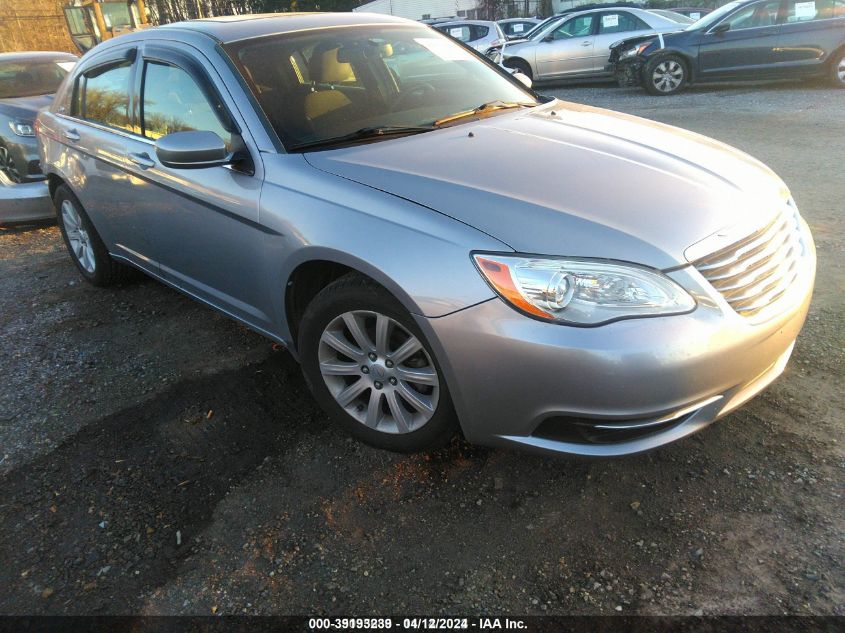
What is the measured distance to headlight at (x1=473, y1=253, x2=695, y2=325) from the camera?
2045 millimetres

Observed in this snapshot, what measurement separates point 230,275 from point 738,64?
10611 mm

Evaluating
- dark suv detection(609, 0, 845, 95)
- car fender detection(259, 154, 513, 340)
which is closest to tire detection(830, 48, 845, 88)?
dark suv detection(609, 0, 845, 95)

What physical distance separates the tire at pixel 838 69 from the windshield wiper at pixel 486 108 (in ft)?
30.6

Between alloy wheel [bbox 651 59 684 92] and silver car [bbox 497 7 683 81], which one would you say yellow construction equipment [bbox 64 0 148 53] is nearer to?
silver car [bbox 497 7 683 81]

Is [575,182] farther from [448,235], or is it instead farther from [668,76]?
[668,76]

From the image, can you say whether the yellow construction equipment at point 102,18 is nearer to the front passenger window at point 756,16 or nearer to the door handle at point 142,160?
the front passenger window at point 756,16

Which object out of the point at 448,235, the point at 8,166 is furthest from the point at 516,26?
the point at 448,235

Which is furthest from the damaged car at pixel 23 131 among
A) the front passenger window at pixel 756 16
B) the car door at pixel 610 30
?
the front passenger window at pixel 756 16

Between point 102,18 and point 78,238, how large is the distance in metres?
14.4

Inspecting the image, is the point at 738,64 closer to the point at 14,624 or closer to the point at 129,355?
the point at 129,355

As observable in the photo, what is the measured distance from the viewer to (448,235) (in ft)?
7.18

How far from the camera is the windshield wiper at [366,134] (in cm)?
281

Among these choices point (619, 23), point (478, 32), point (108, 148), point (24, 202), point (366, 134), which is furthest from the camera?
point (478, 32)

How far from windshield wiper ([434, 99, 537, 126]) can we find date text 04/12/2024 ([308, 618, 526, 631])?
2132mm
